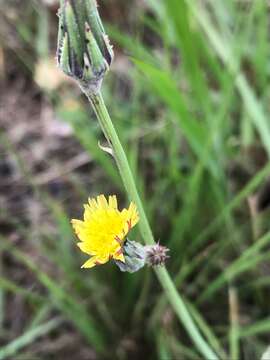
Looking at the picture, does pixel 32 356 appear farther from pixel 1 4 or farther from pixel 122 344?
pixel 1 4

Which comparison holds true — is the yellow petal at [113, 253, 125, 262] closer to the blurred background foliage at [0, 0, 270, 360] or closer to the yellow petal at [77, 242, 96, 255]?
the yellow petal at [77, 242, 96, 255]

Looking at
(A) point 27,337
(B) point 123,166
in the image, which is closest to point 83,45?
(B) point 123,166

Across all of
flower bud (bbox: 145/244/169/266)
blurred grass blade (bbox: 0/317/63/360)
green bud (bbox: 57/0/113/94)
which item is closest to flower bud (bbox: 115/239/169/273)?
flower bud (bbox: 145/244/169/266)

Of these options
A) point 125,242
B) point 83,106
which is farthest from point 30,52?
point 125,242

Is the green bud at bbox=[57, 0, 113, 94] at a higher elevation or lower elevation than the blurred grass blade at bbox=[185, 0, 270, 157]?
lower

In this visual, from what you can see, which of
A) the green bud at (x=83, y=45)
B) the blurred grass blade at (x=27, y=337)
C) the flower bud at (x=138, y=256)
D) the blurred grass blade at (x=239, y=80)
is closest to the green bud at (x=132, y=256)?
the flower bud at (x=138, y=256)

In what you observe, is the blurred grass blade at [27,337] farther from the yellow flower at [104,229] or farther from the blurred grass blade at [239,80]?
the blurred grass blade at [239,80]
